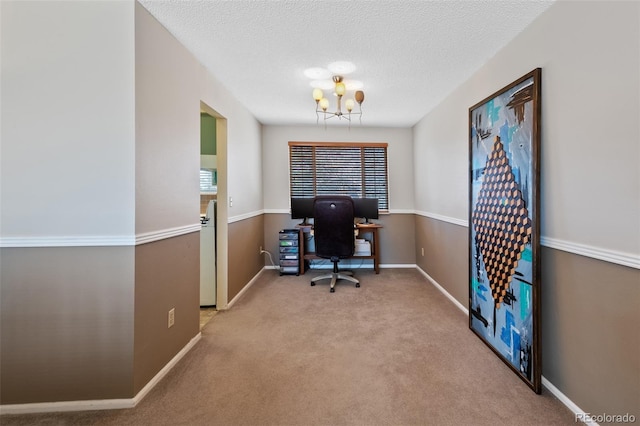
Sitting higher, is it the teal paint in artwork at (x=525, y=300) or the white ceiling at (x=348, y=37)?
the white ceiling at (x=348, y=37)

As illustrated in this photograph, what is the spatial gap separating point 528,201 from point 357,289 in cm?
220

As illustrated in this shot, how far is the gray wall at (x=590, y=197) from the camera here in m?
1.16

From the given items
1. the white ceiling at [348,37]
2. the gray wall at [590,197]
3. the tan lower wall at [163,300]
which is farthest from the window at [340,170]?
the gray wall at [590,197]

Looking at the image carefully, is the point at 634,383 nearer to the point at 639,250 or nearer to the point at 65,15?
the point at 639,250

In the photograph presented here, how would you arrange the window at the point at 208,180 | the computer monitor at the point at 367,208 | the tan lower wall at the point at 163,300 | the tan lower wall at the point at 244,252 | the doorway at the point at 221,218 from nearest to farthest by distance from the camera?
the tan lower wall at the point at 163,300 → the doorway at the point at 221,218 → the tan lower wall at the point at 244,252 → the window at the point at 208,180 → the computer monitor at the point at 367,208

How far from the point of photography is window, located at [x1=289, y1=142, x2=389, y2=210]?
4371 mm

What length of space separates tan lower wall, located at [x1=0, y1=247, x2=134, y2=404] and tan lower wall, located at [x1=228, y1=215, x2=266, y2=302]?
1388 mm

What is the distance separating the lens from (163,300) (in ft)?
5.82

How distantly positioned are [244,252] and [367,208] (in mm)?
1927

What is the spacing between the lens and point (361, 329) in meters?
2.38

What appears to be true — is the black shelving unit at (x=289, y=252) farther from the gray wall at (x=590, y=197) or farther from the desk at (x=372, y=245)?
the gray wall at (x=590, y=197)

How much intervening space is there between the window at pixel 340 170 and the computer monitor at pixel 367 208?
247 mm

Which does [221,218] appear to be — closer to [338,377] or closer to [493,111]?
[338,377]

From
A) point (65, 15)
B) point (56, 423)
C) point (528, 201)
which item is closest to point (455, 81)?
point (528, 201)
